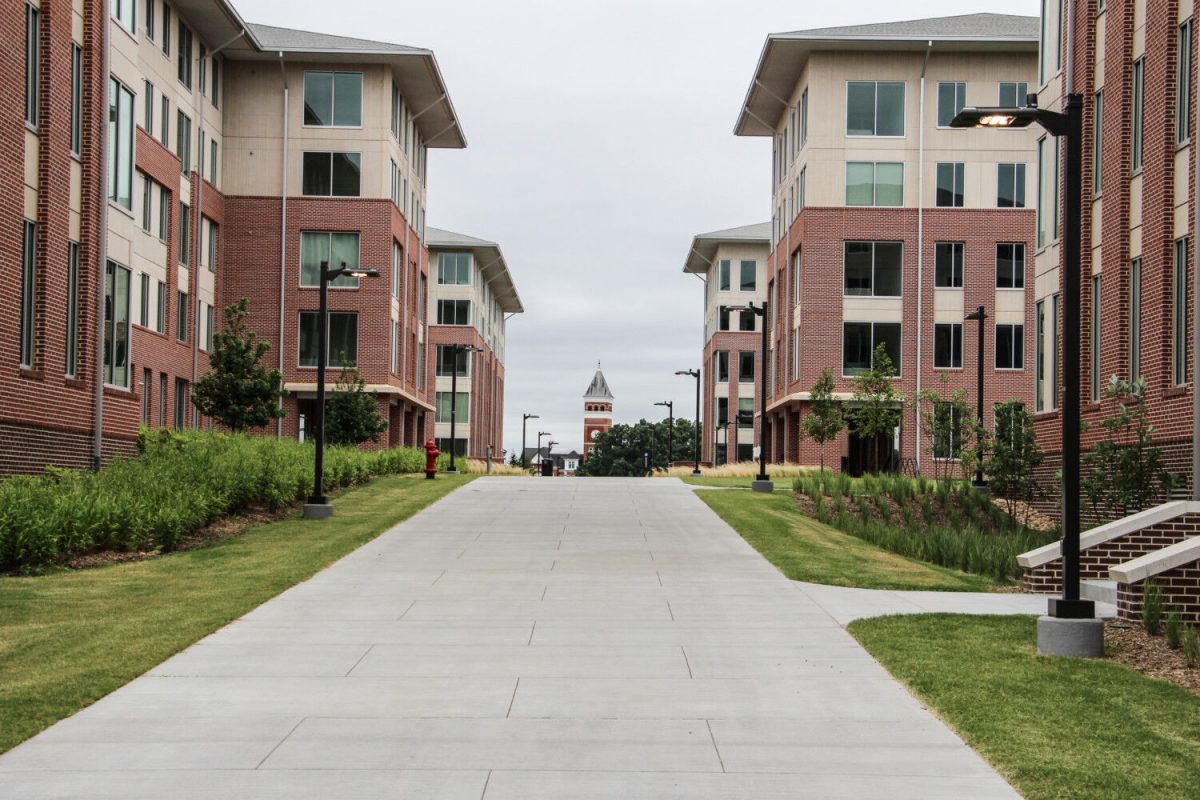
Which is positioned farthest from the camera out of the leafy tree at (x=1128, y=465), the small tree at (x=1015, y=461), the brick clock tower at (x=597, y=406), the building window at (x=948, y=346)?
the brick clock tower at (x=597, y=406)

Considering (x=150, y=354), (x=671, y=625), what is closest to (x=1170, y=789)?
(x=671, y=625)

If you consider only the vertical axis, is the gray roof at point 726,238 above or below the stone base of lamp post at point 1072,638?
above

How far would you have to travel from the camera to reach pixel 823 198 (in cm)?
5416

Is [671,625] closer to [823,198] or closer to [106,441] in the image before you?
[106,441]

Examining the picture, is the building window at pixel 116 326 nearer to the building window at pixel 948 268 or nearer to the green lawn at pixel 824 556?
the green lawn at pixel 824 556

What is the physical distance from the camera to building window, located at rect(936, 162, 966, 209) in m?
54.0

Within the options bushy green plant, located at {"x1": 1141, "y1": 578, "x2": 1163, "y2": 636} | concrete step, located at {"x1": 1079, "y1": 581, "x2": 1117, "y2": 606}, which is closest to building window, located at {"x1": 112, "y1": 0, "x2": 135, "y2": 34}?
concrete step, located at {"x1": 1079, "y1": 581, "x2": 1117, "y2": 606}

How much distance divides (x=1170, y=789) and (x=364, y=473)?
94.7 feet

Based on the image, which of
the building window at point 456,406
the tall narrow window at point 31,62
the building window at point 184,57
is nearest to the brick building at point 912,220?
the building window at point 184,57

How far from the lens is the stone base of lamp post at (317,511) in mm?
23844

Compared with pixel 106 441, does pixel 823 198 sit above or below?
above

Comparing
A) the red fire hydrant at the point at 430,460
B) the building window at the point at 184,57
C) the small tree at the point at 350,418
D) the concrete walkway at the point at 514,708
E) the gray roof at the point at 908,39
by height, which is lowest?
the concrete walkway at the point at 514,708

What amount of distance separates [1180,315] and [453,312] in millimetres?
63560

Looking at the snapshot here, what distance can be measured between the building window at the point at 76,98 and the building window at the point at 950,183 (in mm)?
37153
